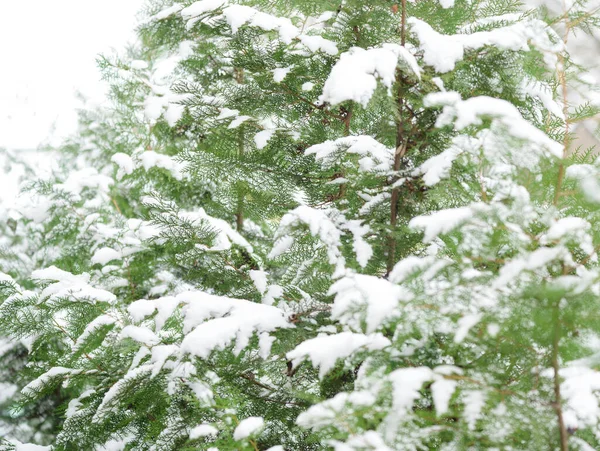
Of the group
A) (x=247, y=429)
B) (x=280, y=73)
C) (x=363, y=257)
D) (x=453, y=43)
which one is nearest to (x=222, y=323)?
(x=247, y=429)

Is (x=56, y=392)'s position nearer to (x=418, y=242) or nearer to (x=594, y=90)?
(x=418, y=242)

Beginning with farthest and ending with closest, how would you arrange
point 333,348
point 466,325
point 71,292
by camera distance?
1. point 71,292
2. point 333,348
3. point 466,325

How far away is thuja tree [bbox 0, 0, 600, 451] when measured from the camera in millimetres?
1081

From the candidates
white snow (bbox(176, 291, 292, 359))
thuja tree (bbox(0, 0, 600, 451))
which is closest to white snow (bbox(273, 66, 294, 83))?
thuja tree (bbox(0, 0, 600, 451))

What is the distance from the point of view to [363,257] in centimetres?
163

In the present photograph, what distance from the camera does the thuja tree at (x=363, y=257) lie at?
1081 mm

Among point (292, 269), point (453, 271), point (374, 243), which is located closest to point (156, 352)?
point (292, 269)

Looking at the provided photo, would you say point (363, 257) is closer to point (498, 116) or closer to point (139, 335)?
point (498, 116)

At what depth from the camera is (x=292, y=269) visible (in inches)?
89.4

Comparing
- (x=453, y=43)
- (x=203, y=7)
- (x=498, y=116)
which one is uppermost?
(x=203, y=7)

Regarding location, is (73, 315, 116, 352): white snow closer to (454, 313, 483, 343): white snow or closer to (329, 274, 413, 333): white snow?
(329, 274, 413, 333): white snow

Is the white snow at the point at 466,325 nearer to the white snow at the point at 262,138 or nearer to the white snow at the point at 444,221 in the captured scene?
the white snow at the point at 444,221

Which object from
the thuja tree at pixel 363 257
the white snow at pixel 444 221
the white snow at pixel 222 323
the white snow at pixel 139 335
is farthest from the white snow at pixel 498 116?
the white snow at pixel 139 335

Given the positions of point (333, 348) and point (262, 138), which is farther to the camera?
point (262, 138)
